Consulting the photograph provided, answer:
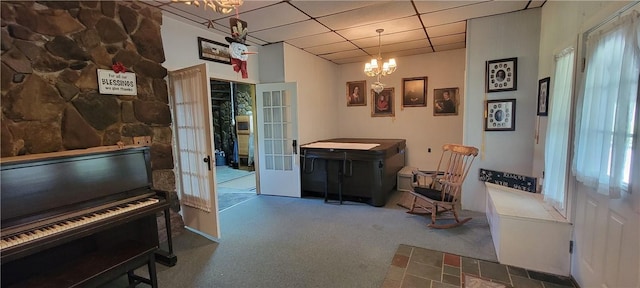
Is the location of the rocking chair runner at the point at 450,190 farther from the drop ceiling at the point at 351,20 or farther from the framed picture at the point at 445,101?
the framed picture at the point at 445,101

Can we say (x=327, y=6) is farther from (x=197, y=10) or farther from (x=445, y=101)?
(x=445, y=101)

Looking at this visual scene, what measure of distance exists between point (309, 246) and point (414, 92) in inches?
154

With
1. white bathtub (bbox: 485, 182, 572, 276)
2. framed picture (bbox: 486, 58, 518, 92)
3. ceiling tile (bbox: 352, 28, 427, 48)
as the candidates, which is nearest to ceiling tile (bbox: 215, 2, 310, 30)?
ceiling tile (bbox: 352, 28, 427, 48)

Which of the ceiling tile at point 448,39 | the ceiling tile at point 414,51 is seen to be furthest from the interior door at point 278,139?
the ceiling tile at point 448,39

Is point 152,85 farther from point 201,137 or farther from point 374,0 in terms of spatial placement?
point 374,0

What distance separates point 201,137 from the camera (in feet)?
9.77

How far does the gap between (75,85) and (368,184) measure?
3512 millimetres

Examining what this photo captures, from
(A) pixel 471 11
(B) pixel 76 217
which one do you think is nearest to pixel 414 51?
(A) pixel 471 11

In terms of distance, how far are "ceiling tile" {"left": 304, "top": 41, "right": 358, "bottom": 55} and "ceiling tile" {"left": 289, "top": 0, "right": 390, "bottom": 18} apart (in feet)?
4.51

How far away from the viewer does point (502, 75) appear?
11.2ft

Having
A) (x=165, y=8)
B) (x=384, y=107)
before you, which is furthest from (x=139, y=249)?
(x=384, y=107)

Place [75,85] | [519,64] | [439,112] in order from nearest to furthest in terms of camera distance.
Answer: [75,85]
[519,64]
[439,112]

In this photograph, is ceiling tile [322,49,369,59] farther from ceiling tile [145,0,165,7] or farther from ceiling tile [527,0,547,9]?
ceiling tile [145,0,165,7]

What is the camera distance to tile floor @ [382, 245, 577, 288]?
220 centimetres
